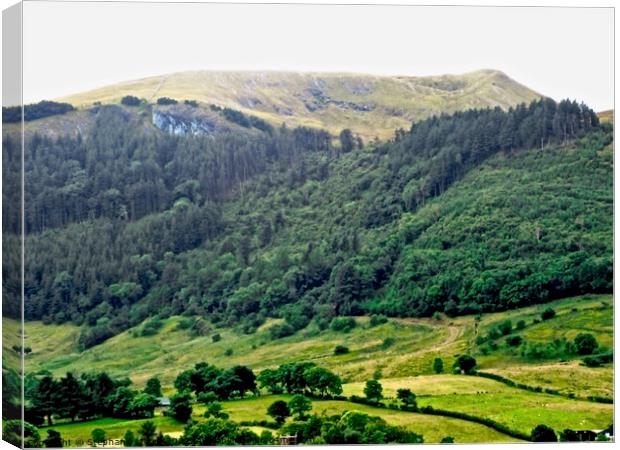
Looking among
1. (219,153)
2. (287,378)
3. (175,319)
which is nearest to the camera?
(287,378)

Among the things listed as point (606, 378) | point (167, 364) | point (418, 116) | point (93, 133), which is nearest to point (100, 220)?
point (93, 133)

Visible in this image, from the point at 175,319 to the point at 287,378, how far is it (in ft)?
20.2

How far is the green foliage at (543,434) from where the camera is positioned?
2428cm

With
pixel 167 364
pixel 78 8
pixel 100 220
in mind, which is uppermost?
pixel 78 8

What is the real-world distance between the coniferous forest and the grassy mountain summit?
569mm

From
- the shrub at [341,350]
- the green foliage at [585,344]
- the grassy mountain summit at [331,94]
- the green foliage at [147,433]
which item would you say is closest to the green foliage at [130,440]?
the green foliage at [147,433]

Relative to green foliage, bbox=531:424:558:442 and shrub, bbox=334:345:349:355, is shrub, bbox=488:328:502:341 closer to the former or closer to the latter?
shrub, bbox=334:345:349:355

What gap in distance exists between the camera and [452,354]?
28.0 metres

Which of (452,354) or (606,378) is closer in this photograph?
(606,378)

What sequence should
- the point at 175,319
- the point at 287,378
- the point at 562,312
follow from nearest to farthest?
1. the point at 287,378
2. the point at 562,312
3. the point at 175,319

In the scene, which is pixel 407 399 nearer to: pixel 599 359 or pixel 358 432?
pixel 358 432

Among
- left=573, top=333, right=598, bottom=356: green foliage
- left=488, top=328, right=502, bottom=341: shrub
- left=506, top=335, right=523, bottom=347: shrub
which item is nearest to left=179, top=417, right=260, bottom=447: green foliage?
left=506, top=335, right=523, bottom=347: shrub

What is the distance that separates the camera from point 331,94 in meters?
32.6

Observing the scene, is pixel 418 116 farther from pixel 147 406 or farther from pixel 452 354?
pixel 147 406
